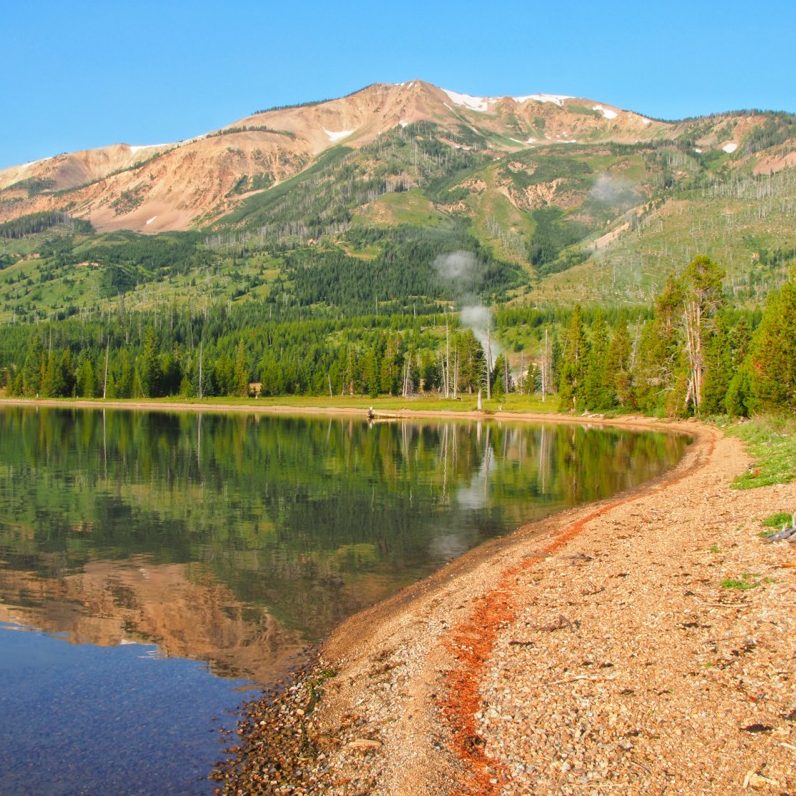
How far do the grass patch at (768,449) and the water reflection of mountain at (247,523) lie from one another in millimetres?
6024

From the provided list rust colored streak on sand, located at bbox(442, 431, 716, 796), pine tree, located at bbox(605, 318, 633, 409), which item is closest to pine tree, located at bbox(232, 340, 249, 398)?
pine tree, located at bbox(605, 318, 633, 409)

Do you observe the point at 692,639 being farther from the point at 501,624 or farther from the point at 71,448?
the point at 71,448

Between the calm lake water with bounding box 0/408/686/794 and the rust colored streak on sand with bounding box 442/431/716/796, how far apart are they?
3.69 metres

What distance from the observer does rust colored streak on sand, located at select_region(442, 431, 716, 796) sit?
10461 mm

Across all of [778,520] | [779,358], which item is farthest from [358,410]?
[778,520]

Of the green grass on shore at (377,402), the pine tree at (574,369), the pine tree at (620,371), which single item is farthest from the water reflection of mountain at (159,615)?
the green grass on shore at (377,402)

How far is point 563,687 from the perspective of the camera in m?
12.8

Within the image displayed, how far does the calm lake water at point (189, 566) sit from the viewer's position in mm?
13547

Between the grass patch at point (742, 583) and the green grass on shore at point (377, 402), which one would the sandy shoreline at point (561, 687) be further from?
the green grass on shore at point (377, 402)

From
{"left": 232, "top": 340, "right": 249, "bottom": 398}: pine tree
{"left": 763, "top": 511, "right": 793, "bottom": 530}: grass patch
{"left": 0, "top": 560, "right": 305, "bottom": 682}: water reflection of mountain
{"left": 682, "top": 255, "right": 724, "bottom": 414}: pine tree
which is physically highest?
{"left": 682, "top": 255, "right": 724, "bottom": 414}: pine tree

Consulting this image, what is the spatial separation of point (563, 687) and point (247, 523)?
74.2 ft

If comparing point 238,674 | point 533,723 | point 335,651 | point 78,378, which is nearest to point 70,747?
point 238,674

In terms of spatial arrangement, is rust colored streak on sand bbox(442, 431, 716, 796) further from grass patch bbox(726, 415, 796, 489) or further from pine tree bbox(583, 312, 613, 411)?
pine tree bbox(583, 312, 613, 411)

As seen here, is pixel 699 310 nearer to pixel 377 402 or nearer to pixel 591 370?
pixel 591 370
